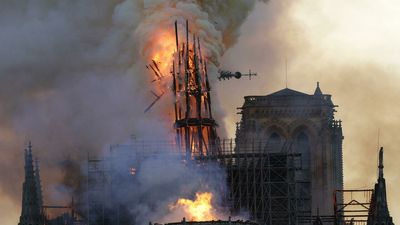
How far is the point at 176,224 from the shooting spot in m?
198

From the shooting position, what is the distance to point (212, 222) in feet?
656

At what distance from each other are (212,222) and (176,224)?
11.3ft
